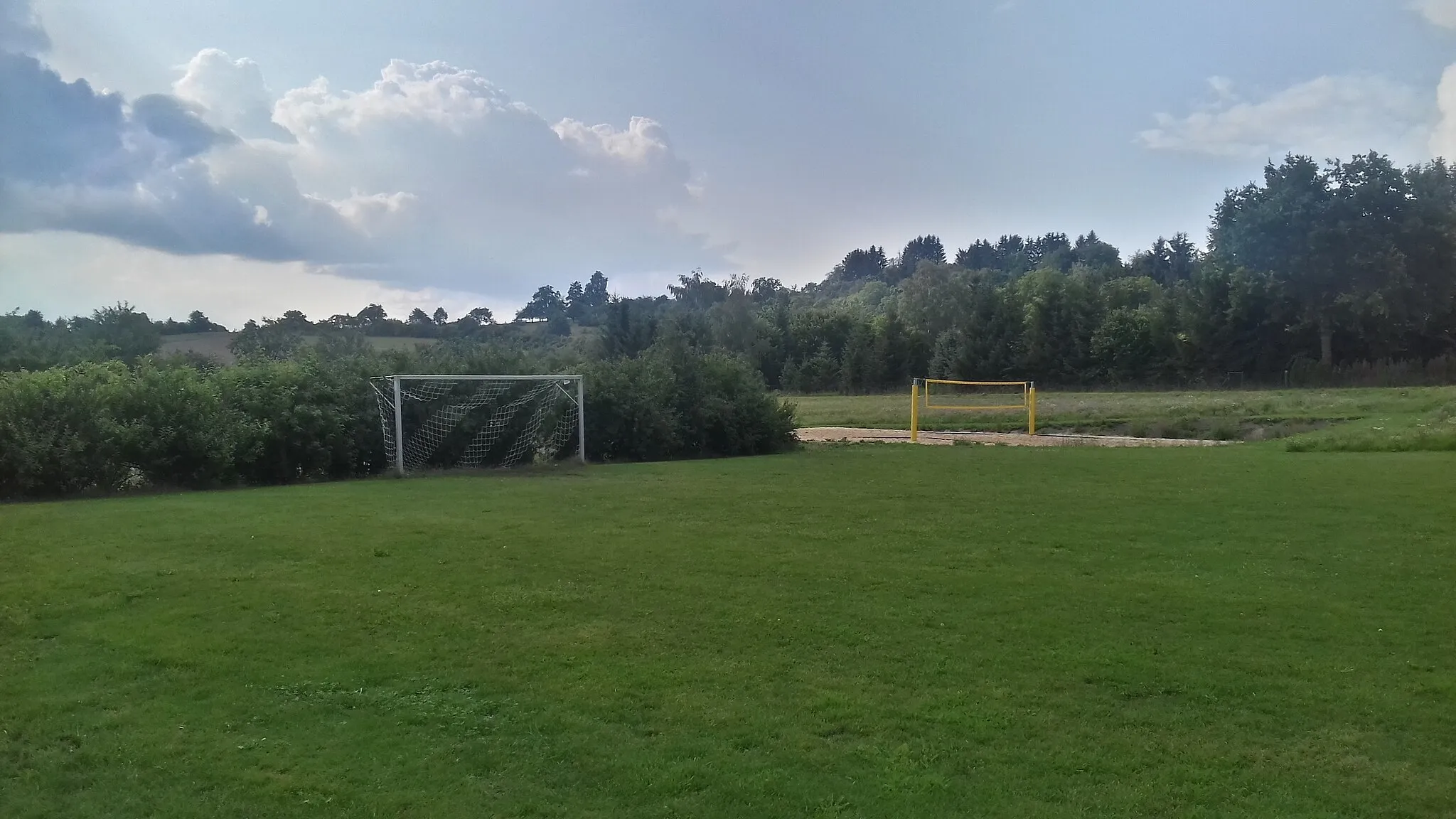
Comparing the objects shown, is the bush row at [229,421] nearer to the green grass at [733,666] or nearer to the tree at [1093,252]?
the green grass at [733,666]

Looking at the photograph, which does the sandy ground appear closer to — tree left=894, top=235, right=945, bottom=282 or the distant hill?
the distant hill

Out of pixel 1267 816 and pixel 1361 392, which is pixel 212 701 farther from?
pixel 1361 392

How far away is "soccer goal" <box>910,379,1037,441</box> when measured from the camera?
91.8 ft

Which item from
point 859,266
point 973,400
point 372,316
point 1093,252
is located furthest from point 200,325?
point 859,266

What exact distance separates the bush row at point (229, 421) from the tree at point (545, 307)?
248 feet

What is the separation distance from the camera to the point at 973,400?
125 ft

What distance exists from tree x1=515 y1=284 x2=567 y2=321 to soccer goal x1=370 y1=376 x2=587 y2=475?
76.1 m

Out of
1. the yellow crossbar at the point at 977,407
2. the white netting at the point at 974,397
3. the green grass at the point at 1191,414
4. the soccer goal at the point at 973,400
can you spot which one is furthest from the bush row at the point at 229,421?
the green grass at the point at 1191,414

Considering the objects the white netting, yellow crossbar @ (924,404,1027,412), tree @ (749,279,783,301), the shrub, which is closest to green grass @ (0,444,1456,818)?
the shrub

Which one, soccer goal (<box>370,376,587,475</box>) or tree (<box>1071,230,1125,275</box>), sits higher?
tree (<box>1071,230,1125,275</box>)

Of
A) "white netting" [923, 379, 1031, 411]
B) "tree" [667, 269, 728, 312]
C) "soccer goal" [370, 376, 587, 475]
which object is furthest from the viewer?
"tree" [667, 269, 728, 312]

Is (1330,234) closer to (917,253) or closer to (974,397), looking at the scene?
(974,397)

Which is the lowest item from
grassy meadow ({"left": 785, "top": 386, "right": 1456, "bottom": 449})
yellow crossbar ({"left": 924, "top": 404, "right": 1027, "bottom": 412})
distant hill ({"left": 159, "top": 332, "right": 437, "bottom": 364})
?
grassy meadow ({"left": 785, "top": 386, "right": 1456, "bottom": 449})

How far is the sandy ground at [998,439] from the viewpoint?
24.0m
